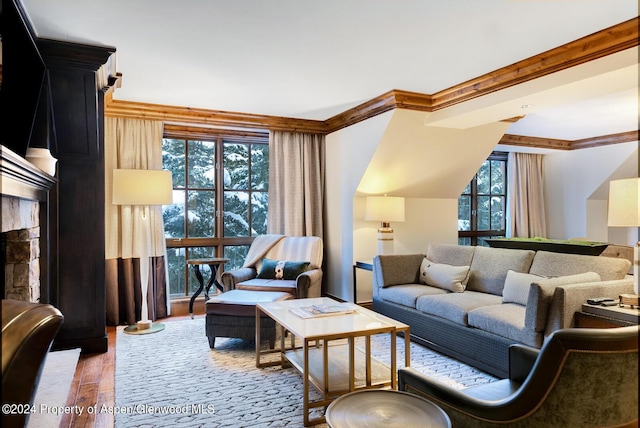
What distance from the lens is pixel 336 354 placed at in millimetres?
2922

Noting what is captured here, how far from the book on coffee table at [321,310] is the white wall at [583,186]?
535 centimetres

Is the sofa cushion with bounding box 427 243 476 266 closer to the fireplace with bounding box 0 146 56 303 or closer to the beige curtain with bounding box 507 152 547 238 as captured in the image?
the beige curtain with bounding box 507 152 547 238

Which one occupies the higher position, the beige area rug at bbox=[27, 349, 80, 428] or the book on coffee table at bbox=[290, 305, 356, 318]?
the book on coffee table at bbox=[290, 305, 356, 318]

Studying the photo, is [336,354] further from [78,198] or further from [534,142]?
[534,142]

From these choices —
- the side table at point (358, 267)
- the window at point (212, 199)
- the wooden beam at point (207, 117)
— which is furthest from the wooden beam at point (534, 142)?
the window at point (212, 199)

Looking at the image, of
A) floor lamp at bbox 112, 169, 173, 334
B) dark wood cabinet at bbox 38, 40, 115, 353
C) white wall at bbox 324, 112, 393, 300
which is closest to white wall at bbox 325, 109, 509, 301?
white wall at bbox 324, 112, 393, 300

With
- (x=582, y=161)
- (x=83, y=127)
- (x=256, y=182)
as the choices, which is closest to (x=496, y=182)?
(x=582, y=161)

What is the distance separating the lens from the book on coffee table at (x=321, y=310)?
2.77 meters

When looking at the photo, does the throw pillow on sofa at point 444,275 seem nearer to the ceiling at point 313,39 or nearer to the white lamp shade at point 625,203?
the white lamp shade at point 625,203

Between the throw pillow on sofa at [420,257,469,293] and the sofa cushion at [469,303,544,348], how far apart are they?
62 centimetres

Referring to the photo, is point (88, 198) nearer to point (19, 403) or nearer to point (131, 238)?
point (131, 238)

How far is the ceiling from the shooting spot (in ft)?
8.02

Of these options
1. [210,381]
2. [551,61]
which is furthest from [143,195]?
[551,61]

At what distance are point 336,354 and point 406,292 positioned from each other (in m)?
1.17
